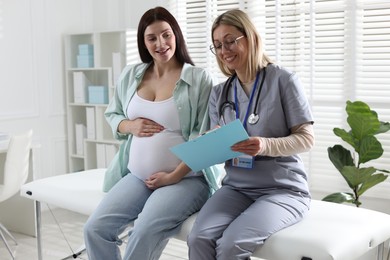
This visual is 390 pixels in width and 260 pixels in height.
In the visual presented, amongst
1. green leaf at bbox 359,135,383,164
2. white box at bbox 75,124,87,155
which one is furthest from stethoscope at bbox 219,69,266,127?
white box at bbox 75,124,87,155

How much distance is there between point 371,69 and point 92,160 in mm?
2370

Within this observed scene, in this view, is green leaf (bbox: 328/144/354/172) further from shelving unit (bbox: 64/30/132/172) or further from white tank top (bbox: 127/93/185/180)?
shelving unit (bbox: 64/30/132/172)

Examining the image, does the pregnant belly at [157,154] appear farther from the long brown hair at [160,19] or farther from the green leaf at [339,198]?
the green leaf at [339,198]

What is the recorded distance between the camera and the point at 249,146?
5.84ft

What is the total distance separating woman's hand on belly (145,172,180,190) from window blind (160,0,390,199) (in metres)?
1.52

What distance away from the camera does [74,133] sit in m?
4.42

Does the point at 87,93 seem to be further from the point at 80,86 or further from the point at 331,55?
the point at 331,55

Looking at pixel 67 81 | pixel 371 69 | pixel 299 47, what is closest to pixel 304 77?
pixel 299 47

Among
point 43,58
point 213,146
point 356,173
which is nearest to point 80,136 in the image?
point 43,58

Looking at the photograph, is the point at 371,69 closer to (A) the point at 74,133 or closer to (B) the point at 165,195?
(B) the point at 165,195

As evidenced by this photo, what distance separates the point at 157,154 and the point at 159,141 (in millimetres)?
55

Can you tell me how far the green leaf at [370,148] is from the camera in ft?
9.19

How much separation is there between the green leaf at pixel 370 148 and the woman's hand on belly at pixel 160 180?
1.19m

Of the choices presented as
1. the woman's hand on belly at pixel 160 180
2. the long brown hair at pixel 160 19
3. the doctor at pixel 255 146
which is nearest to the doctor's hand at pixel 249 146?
the doctor at pixel 255 146
